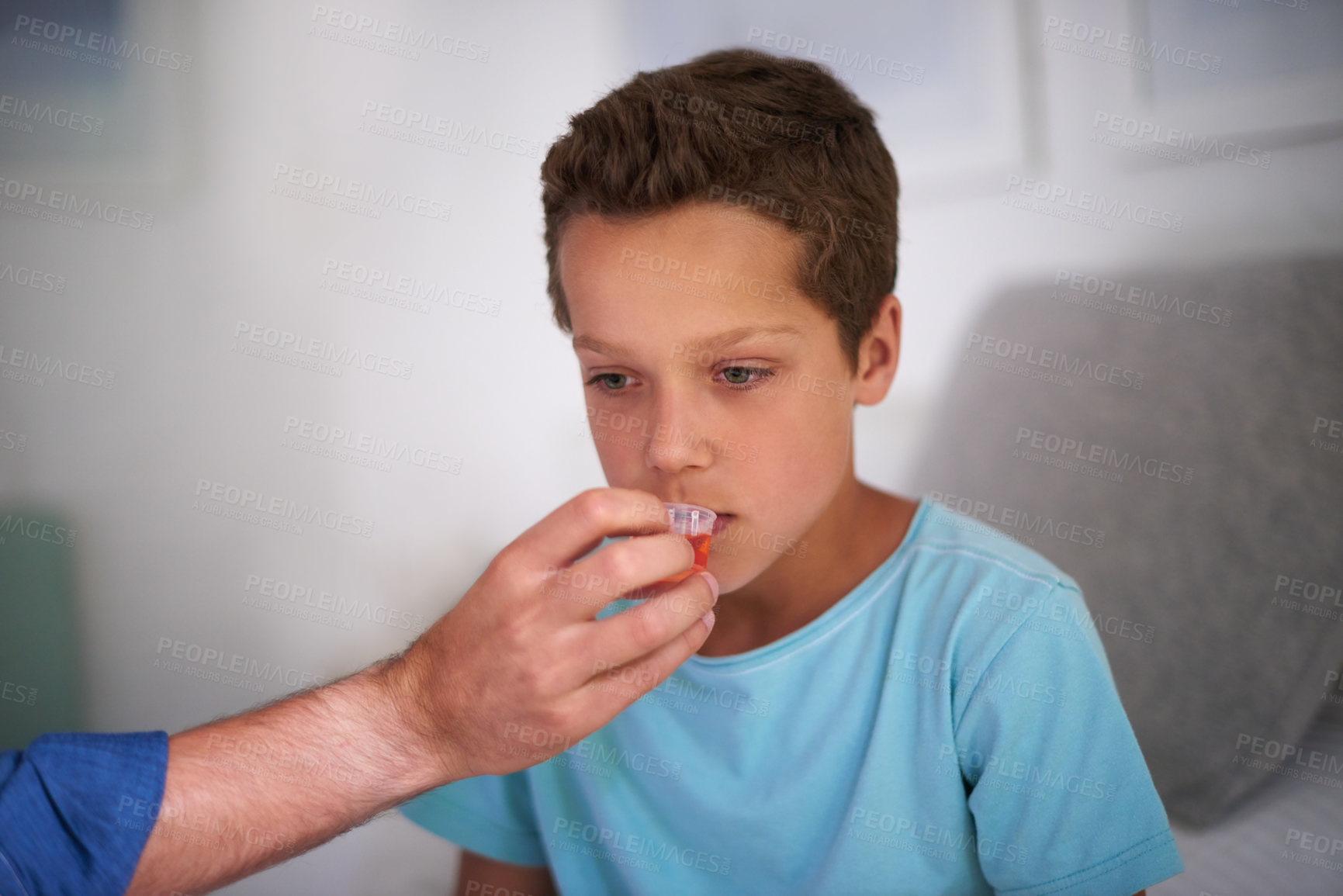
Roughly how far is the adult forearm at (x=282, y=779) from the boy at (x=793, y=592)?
1.21 feet

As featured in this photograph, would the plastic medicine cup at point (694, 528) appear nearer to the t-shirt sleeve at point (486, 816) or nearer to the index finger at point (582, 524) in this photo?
the index finger at point (582, 524)

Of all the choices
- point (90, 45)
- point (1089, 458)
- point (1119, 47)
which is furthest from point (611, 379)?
point (90, 45)

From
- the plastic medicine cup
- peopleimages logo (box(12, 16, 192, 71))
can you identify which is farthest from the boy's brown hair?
peopleimages logo (box(12, 16, 192, 71))

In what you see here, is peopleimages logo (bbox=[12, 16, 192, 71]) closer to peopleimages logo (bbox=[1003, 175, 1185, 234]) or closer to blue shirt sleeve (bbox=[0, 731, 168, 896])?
blue shirt sleeve (bbox=[0, 731, 168, 896])

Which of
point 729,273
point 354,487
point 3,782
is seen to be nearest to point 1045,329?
point 729,273

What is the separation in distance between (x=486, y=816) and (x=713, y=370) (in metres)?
1.10

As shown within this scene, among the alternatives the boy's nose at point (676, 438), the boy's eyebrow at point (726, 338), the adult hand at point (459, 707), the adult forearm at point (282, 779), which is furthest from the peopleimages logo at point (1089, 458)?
the adult forearm at point (282, 779)

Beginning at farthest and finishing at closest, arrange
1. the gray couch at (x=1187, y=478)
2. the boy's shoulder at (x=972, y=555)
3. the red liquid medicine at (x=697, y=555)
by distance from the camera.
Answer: the gray couch at (x=1187, y=478) → the boy's shoulder at (x=972, y=555) → the red liquid medicine at (x=697, y=555)

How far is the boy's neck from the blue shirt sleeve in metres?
1.02

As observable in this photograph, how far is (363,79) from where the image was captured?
2.71 meters

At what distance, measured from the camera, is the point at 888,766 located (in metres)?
1.56

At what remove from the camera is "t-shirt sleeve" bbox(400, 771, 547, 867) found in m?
1.86

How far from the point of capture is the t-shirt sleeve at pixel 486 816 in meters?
1.86

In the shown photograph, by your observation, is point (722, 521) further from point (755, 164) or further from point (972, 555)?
point (755, 164)
